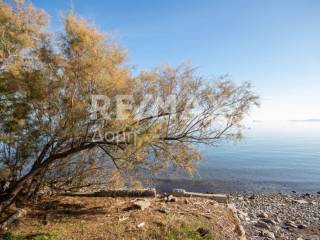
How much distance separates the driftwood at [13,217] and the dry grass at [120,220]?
151 millimetres

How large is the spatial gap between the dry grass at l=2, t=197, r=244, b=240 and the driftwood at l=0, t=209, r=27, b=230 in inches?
6.0

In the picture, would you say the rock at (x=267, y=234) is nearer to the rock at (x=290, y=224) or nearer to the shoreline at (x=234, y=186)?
→ the rock at (x=290, y=224)

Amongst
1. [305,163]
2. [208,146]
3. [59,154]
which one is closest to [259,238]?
[208,146]

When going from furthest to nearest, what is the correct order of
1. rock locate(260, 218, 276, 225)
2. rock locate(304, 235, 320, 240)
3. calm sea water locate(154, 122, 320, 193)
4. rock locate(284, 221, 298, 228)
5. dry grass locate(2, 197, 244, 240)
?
calm sea water locate(154, 122, 320, 193), rock locate(260, 218, 276, 225), rock locate(284, 221, 298, 228), rock locate(304, 235, 320, 240), dry grass locate(2, 197, 244, 240)

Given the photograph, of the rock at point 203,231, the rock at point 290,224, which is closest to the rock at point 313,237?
the rock at point 290,224

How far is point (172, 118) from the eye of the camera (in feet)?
28.2

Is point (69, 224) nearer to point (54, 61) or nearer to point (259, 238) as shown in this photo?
point (54, 61)

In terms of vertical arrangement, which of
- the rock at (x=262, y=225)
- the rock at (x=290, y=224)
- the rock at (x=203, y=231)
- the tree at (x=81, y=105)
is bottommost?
the rock at (x=290, y=224)

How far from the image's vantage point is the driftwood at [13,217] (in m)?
7.58

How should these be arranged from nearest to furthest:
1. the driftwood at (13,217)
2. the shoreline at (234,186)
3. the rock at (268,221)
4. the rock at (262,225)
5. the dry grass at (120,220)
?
the dry grass at (120,220)
the driftwood at (13,217)
the rock at (262,225)
the rock at (268,221)
the shoreline at (234,186)

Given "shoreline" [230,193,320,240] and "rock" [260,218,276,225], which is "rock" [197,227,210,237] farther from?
"rock" [260,218,276,225]

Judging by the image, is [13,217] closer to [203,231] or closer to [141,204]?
[141,204]

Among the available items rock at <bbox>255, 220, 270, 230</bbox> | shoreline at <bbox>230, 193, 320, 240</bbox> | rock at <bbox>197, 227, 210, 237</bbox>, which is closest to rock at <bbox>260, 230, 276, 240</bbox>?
shoreline at <bbox>230, 193, 320, 240</bbox>

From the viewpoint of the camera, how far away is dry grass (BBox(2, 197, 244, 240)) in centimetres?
746
